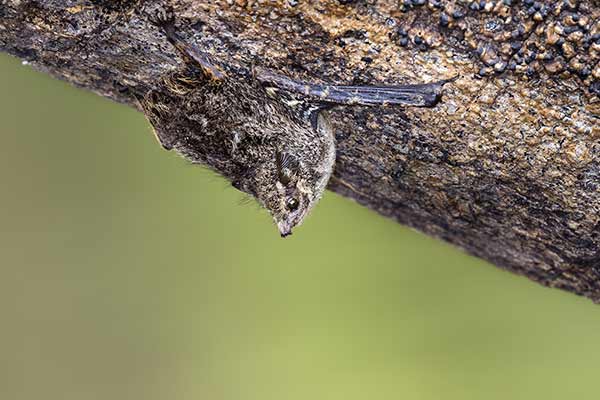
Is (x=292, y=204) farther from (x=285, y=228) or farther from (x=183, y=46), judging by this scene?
(x=183, y=46)

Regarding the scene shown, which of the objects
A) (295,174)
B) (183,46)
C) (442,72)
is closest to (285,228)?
(295,174)

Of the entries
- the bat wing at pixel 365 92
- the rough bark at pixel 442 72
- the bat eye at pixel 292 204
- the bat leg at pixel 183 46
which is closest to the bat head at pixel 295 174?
the bat eye at pixel 292 204

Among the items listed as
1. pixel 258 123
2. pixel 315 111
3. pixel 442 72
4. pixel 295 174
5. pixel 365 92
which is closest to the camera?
pixel 442 72

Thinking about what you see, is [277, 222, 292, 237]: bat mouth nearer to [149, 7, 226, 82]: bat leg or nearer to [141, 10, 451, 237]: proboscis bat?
[141, 10, 451, 237]: proboscis bat

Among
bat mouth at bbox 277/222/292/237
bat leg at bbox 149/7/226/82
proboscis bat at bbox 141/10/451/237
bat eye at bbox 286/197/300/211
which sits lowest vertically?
bat mouth at bbox 277/222/292/237

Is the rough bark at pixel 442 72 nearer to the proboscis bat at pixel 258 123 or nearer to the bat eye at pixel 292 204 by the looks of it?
the proboscis bat at pixel 258 123

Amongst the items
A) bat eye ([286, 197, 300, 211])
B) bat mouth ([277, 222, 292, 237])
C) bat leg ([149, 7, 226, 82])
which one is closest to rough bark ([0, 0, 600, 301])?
bat leg ([149, 7, 226, 82])
